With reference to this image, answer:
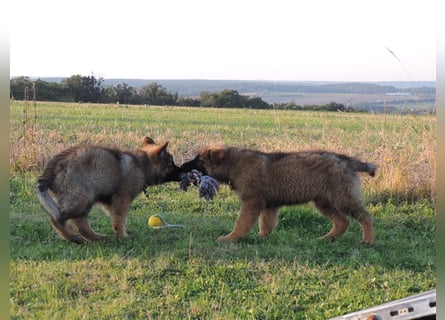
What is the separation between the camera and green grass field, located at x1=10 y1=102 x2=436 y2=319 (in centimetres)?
437

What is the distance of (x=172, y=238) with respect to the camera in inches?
240

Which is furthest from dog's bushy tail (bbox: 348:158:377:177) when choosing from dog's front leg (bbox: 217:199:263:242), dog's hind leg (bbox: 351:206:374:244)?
dog's front leg (bbox: 217:199:263:242)

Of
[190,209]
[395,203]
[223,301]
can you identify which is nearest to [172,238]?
[190,209]

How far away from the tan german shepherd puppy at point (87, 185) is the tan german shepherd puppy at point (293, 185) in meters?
1.06

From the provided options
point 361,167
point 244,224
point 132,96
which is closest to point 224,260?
point 244,224

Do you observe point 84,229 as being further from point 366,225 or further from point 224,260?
point 366,225

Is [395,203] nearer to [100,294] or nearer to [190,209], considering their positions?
[190,209]

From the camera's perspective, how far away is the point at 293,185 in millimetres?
6277

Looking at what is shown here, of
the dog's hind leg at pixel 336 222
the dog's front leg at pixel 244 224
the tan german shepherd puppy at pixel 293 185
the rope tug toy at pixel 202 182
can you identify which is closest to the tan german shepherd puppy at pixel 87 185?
the rope tug toy at pixel 202 182

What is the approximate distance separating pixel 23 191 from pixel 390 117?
578cm

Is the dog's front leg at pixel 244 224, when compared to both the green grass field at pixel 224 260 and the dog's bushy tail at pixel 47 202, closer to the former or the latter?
the green grass field at pixel 224 260

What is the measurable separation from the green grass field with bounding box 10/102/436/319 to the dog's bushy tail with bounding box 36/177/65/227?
0.96 ft

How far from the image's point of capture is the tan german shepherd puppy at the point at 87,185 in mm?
5809

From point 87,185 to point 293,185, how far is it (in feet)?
7.26
